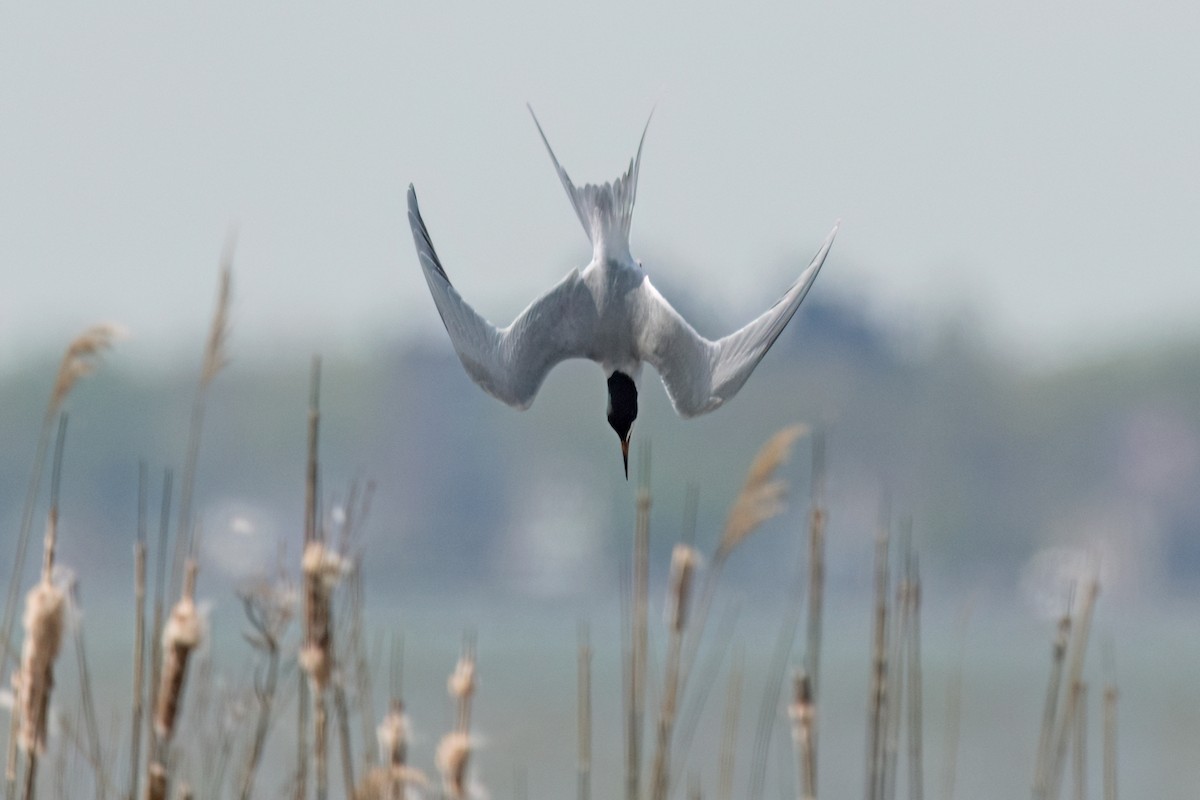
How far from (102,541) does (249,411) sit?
8.28 metres

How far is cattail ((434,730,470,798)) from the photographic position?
280 cm

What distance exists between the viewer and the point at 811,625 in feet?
9.24

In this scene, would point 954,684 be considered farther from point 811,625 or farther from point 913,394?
point 913,394

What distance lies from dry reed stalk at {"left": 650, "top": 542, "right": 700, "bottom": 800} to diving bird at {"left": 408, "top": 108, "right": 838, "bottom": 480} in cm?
94

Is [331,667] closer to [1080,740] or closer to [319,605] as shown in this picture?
[319,605]

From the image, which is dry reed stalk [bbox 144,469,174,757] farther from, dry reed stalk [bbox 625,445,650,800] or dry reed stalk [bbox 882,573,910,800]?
dry reed stalk [bbox 882,573,910,800]

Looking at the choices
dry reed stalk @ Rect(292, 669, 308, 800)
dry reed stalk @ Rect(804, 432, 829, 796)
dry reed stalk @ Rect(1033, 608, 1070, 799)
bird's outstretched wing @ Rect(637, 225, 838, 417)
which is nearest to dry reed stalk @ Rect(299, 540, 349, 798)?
dry reed stalk @ Rect(292, 669, 308, 800)

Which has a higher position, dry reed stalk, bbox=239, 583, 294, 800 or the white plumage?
the white plumage

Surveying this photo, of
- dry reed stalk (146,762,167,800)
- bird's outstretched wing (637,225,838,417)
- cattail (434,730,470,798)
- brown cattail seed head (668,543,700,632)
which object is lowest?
dry reed stalk (146,762,167,800)

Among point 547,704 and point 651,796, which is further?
point 547,704

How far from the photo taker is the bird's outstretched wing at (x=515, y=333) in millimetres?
1578

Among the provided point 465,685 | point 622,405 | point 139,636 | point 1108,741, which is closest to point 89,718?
point 139,636

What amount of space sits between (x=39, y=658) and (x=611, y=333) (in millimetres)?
1127

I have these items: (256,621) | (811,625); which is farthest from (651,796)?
(256,621)
